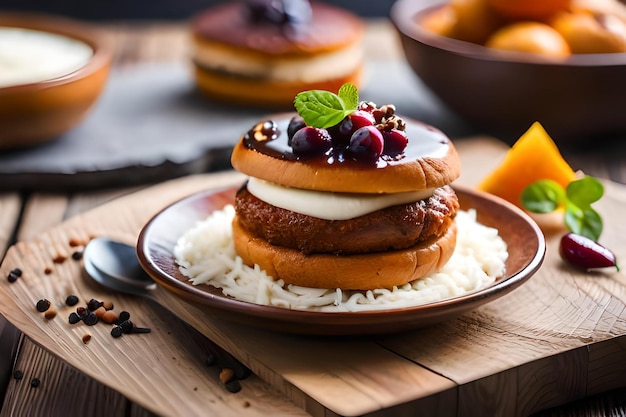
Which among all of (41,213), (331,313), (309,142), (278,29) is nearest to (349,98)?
(309,142)

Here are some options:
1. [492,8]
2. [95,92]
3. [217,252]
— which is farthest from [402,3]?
[217,252]

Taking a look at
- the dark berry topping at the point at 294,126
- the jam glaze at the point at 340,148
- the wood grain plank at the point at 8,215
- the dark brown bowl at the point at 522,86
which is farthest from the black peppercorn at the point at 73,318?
the dark brown bowl at the point at 522,86

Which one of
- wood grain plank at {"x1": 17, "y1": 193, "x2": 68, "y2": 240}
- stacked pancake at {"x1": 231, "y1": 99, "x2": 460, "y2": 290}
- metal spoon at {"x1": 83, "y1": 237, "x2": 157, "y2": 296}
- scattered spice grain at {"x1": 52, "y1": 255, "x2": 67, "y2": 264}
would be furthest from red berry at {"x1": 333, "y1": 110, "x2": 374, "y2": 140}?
wood grain plank at {"x1": 17, "y1": 193, "x2": 68, "y2": 240}

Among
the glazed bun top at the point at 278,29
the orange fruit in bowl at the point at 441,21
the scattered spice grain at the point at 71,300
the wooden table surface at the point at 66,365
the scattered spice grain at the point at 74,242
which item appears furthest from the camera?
the glazed bun top at the point at 278,29

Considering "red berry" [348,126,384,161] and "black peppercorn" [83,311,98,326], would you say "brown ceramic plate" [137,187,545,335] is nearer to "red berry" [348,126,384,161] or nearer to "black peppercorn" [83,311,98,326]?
"black peppercorn" [83,311,98,326]

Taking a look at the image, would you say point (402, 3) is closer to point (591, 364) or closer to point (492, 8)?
point (492, 8)

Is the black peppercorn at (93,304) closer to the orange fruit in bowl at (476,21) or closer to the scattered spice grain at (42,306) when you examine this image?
the scattered spice grain at (42,306)
